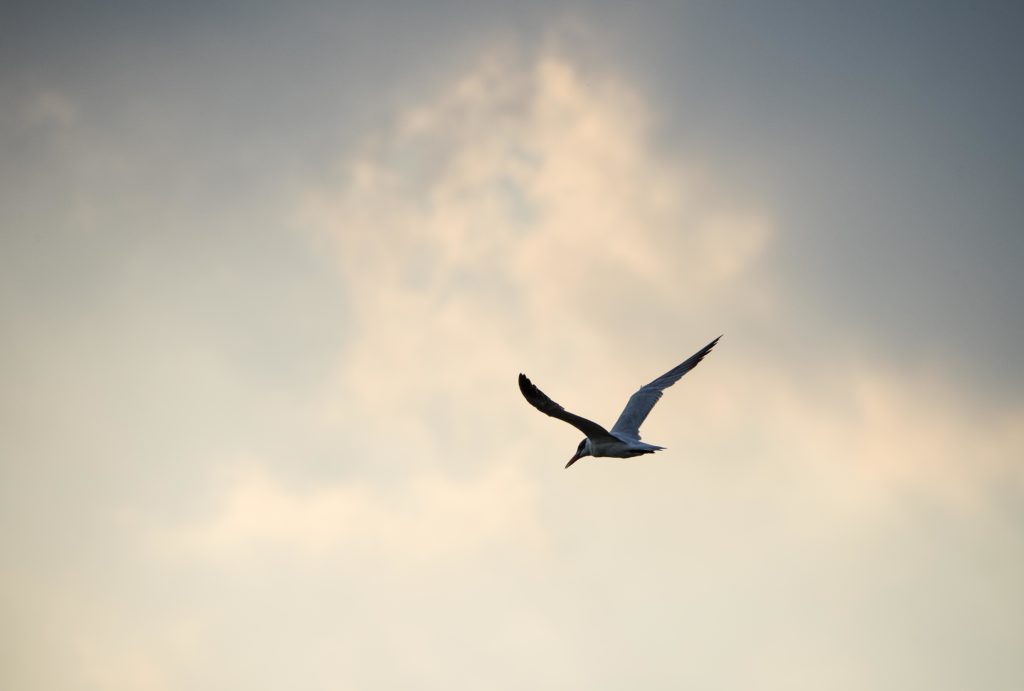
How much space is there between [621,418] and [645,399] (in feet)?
5.34

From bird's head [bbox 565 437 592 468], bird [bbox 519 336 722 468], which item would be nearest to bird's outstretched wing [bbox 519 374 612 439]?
bird [bbox 519 336 722 468]

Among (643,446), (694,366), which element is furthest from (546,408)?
(694,366)

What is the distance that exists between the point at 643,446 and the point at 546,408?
538cm

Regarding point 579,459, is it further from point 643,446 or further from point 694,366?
point 694,366

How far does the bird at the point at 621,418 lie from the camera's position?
39688 mm

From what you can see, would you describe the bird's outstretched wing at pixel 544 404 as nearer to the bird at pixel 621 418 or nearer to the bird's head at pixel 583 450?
the bird at pixel 621 418

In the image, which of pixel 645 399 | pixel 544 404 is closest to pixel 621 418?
pixel 645 399

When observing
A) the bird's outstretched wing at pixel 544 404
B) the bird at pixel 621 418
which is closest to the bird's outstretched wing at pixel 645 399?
the bird at pixel 621 418

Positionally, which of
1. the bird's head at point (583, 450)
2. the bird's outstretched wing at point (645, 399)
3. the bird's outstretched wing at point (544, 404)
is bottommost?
the bird's outstretched wing at point (544, 404)

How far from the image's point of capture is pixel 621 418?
4772cm

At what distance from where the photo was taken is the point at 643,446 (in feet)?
141

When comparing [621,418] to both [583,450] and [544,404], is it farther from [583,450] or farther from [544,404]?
[544,404]

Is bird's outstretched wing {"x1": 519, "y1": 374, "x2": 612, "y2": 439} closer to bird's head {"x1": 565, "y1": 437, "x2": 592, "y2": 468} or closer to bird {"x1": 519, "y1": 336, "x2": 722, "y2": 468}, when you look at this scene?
bird {"x1": 519, "y1": 336, "x2": 722, "y2": 468}

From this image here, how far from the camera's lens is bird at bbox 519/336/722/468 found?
39.7 metres
